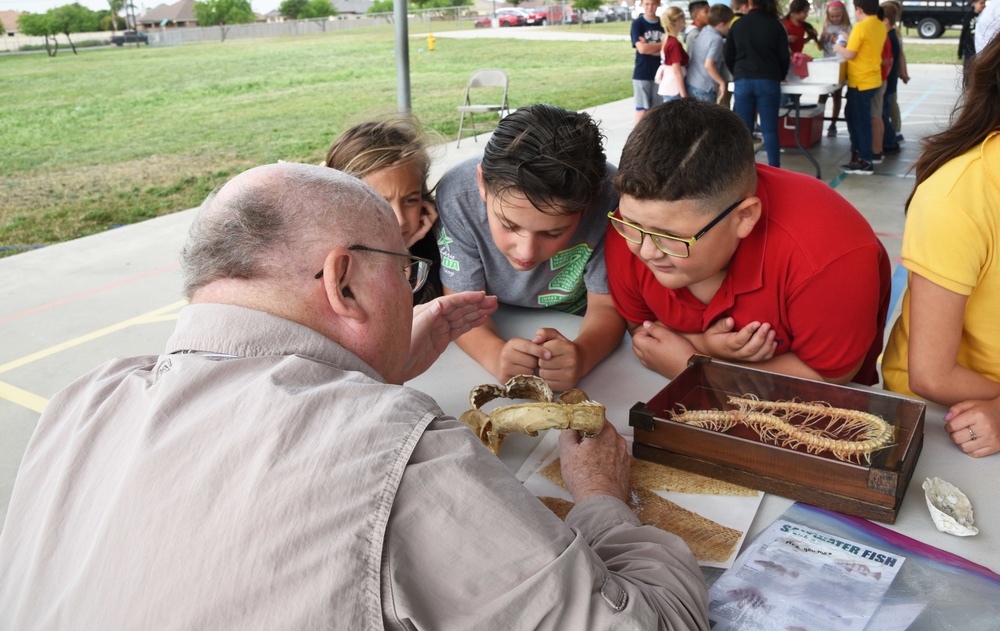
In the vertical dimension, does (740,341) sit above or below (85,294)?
above

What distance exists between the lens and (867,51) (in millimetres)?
6793

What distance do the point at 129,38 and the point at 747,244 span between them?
2551 centimetres

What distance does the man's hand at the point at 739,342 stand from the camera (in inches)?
66.4

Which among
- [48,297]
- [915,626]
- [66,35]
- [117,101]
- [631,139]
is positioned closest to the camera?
[915,626]

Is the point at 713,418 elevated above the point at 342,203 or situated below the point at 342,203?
below

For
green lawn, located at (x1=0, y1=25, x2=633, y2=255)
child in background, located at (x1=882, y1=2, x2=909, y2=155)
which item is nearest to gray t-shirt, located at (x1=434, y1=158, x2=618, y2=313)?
green lawn, located at (x1=0, y1=25, x2=633, y2=255)

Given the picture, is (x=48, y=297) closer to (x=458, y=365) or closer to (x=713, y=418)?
(x=458, y=365)

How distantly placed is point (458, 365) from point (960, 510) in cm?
107

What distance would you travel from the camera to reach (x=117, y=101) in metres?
14.7

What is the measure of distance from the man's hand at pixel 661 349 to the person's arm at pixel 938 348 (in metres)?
0.44

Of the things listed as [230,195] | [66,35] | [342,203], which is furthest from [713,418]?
[66,35]

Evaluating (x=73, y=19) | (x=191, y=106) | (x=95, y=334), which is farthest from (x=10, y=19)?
(x=95, y=334)

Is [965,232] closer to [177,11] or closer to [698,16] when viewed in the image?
[698,16]

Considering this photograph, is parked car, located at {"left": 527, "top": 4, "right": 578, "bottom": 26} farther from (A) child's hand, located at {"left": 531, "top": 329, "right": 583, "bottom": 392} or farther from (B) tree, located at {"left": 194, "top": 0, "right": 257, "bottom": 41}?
(A) child's hand, located at {"left": 531, "top": 329, "right": 583, "bottom": 392}
